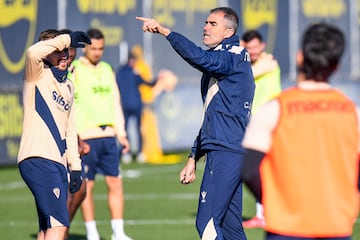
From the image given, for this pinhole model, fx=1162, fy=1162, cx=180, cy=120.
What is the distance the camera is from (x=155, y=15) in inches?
1053

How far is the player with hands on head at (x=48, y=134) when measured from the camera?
9.69 m

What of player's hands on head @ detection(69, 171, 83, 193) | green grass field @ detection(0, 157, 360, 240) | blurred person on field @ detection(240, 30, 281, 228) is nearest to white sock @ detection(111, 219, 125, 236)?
green grass field @ detection(0, 157, 360, 240)

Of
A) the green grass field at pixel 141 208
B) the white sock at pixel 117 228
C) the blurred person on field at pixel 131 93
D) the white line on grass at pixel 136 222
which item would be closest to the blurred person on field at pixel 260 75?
the green grass field at pixel 141 208

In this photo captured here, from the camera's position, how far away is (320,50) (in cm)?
650

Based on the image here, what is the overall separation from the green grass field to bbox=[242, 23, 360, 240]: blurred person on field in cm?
694

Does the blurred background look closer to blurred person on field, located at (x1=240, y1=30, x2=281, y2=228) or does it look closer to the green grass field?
the green grass field

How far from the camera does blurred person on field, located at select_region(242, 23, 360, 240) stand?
649 cm

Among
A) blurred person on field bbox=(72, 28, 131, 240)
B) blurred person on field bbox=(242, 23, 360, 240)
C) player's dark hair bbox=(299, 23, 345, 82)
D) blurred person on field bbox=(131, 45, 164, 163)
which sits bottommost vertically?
blurred person on field bbox=(131, 45, 164, 163)

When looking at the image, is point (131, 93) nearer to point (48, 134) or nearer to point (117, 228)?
point (117, 228)

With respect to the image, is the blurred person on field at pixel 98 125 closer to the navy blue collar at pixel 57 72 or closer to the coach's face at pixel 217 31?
the navy blue collar at pixel 57 72

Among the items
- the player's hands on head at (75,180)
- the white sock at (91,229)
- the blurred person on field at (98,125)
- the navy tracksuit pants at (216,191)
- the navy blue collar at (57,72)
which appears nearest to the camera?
the navy tracksuit pants at (216,191)

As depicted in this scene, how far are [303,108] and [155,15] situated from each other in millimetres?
20431

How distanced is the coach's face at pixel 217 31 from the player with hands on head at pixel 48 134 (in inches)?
40.6

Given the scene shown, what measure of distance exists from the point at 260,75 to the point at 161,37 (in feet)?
40.3
